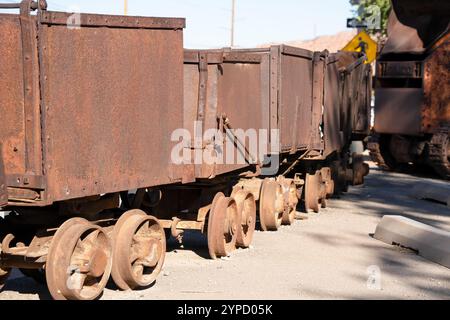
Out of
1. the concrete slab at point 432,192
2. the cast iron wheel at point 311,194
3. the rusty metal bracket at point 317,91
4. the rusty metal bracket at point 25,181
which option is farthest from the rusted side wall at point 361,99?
the rusty metal bracket at point 25,181

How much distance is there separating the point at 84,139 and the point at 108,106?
0.44 metres

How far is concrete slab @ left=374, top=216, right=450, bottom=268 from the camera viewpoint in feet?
29.7

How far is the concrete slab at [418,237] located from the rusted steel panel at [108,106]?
356 cm

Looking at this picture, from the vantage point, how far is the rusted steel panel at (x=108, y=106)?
5.79m

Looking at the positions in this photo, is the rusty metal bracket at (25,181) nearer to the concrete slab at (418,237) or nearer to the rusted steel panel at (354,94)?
the concrete slab at (418,237)

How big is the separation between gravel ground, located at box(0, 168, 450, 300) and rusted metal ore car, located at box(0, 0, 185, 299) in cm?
48

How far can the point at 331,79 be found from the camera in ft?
43.6

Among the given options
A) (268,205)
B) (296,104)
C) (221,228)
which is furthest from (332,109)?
(221,228)

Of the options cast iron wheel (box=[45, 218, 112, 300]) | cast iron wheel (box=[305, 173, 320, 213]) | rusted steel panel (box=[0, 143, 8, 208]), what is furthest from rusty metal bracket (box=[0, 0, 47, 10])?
cast iron wheel (box=[305, 173, 320, 213])

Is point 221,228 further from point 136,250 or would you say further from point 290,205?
point 290,205

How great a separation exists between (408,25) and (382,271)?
1257 cm

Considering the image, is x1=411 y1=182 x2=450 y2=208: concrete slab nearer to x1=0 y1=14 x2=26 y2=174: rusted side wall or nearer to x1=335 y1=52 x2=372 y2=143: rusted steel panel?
x1=335 y1=52 x2=372 y2=143: rusted steel panel

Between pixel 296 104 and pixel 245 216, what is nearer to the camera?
pixel 245 216

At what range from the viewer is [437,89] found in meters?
18.6
